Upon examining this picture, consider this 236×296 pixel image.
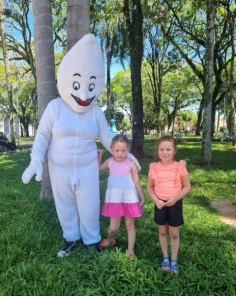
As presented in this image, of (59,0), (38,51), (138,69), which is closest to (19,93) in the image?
(59,0)

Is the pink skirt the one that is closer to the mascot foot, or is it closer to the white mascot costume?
the white mascot costume

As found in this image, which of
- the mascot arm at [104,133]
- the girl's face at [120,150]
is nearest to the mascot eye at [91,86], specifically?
the mascot arm at [104,133]

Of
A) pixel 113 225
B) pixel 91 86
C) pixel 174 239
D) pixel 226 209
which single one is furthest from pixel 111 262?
pixel 226 209

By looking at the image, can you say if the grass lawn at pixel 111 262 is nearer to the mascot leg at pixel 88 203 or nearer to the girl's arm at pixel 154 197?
the mascot leg at pixel 88 203

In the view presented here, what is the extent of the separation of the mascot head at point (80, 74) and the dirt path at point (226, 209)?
286cm

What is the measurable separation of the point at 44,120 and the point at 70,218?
1087 millimetres

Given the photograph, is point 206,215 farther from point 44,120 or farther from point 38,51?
point 38,51

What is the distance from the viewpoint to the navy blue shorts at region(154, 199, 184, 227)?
9.52 feet

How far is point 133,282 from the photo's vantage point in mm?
2650

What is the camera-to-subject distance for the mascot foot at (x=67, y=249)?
3.13m

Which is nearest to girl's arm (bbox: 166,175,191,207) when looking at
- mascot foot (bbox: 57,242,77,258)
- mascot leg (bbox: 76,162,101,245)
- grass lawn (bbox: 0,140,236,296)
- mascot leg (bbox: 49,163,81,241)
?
grass lawn (bbox: 0,140,236,296)

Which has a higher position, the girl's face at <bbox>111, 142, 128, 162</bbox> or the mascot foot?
the girl's face at <bbox>111, 142, 128, 162</bbox>

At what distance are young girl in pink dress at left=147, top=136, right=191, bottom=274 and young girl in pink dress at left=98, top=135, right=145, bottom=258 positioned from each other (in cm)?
22

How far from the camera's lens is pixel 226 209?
5.30 m
